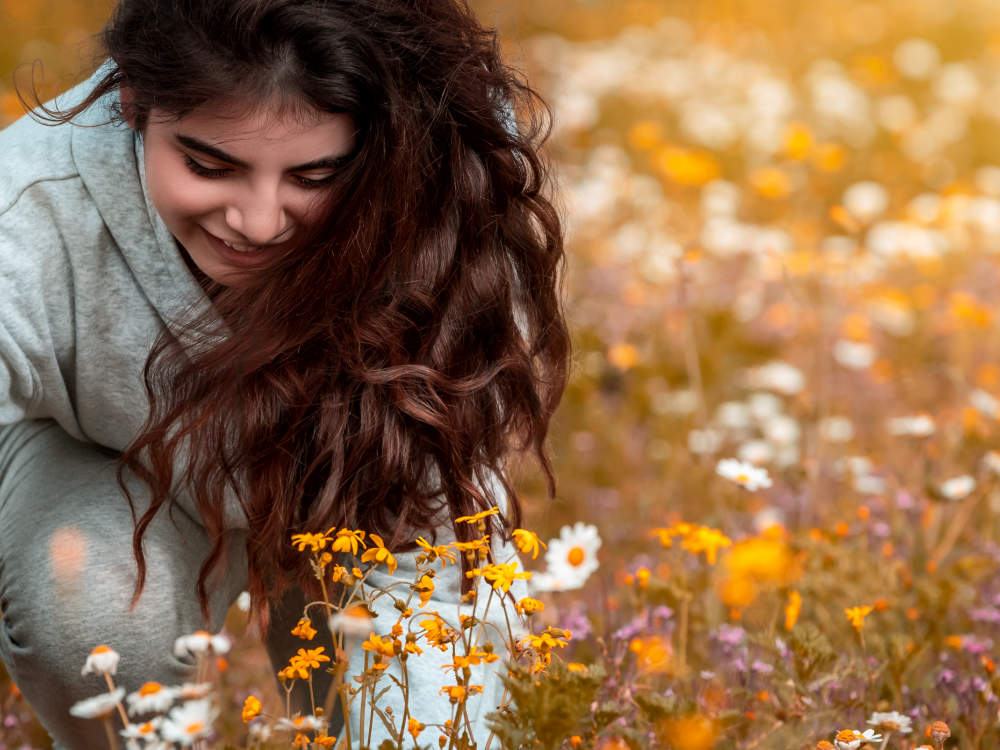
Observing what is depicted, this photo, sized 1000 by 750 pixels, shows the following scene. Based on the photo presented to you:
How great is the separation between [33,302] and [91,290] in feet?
0.31

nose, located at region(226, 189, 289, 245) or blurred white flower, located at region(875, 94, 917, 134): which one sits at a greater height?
nose, located at region(226, 189, 289, 245)

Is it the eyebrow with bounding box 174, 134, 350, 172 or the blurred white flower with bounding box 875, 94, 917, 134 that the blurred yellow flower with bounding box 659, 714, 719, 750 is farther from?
the blurred white flower with bounding box 875, 94, 917, 134

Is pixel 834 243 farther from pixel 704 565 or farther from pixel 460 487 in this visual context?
pixel 460 487

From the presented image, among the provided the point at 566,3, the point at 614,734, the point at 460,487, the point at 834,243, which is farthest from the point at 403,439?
the point at 566,3

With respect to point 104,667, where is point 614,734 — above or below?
below

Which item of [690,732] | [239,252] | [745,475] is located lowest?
[745,475]

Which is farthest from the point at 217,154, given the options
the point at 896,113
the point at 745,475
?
the point at 896,113

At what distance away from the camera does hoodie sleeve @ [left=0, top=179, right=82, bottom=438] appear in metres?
1.38

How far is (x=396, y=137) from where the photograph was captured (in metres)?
1.36

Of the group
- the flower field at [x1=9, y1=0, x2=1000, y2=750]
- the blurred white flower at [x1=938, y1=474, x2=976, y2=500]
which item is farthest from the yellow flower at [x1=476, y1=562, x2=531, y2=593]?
the blurred white flower at [x1=938, y1=474, x2=976, y2=500]

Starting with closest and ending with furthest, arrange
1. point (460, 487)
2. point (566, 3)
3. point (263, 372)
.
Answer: point (263, 372)
point (460, 487)
point (566, 3)

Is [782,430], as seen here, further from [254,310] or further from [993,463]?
[254,310]

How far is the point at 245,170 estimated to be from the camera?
1.33 m

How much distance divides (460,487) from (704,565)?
0.57 metres
